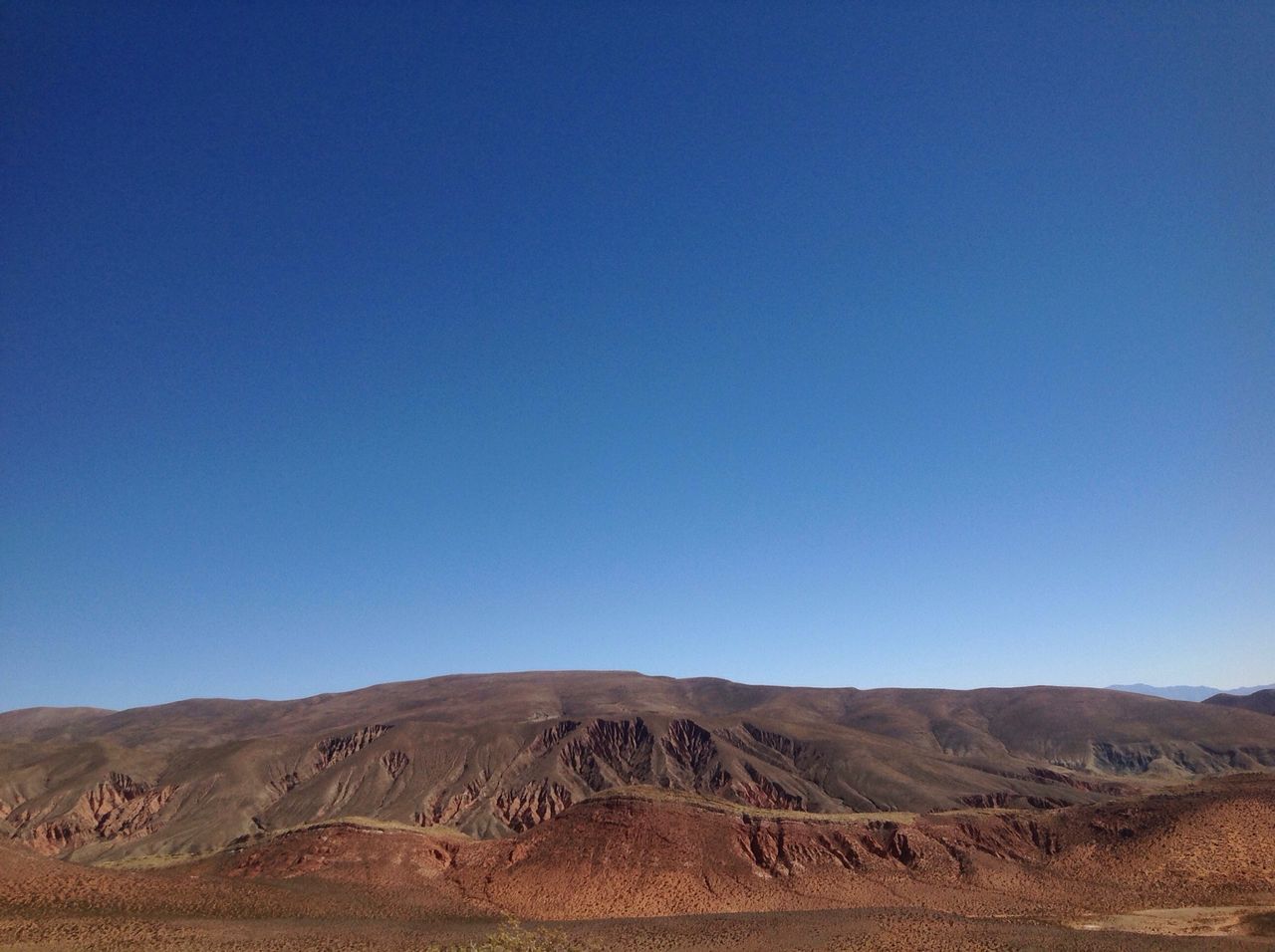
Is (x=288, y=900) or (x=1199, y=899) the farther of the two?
(x=1199, y=899)

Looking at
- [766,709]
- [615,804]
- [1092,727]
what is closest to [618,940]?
[615,804]

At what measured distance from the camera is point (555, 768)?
121 meters

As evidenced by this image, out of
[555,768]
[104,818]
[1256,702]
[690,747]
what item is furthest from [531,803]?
[1256,702]

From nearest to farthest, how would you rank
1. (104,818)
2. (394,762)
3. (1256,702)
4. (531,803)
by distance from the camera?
(104,818) < (531,803) < (394,762) < (1256,702)

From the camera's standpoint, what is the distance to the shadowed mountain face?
106875 millimetres

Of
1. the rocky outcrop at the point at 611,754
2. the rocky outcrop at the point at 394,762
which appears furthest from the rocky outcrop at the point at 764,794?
the rocky outcrop at the point at 394,762

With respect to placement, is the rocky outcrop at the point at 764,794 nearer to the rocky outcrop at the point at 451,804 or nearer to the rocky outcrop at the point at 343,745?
the rocky outcrop at the point at 451,804

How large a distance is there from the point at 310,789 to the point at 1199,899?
111 m

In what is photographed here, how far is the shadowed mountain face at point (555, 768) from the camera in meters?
107

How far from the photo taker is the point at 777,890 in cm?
4666

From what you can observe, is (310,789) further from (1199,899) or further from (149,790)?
(1199,899)

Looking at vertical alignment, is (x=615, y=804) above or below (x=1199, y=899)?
above

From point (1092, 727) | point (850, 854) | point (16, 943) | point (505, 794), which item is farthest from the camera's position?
point (1092, 727)

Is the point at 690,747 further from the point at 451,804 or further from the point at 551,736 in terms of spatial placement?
the point at 451,804
